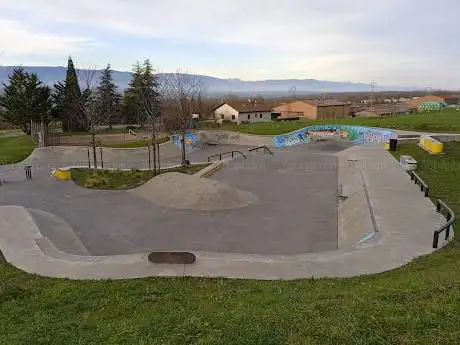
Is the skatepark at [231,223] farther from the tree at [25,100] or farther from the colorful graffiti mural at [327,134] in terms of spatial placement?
the tree at [25,100]

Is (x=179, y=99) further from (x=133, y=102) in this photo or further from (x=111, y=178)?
(x=111, y=178)

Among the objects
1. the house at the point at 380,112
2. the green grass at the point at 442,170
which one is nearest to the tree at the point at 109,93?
the green grass at the point at 442,170

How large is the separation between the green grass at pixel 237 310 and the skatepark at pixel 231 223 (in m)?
1.30

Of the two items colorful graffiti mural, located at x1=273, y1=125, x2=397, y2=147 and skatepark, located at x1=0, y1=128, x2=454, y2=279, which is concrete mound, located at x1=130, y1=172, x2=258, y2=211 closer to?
skatepark, located at x1=0, y1=128, x2=454, y2=279

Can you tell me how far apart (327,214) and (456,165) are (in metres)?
12.1

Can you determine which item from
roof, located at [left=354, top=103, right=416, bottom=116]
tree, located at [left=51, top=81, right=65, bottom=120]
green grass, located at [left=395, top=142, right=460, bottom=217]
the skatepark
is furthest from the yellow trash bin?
roof, located at [left=354, top=103, right=416, bottom=116]

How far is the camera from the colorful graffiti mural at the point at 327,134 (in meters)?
43.9

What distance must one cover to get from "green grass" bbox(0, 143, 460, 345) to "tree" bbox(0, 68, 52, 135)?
4196 centimetres

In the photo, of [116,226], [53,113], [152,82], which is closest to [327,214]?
[116,226]

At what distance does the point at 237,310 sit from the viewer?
22.3ft

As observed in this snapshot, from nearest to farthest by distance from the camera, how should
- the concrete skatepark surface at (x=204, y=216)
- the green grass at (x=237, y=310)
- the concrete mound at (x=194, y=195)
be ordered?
the green grass at (x=237, y=310), the concrete skatepark surface at (x=204, y=216), the concrete mound at (x=194, y=195)

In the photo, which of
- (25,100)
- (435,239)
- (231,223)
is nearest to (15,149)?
(25,100)

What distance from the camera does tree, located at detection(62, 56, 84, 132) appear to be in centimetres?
4972

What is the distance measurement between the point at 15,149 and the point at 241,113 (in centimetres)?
3771
